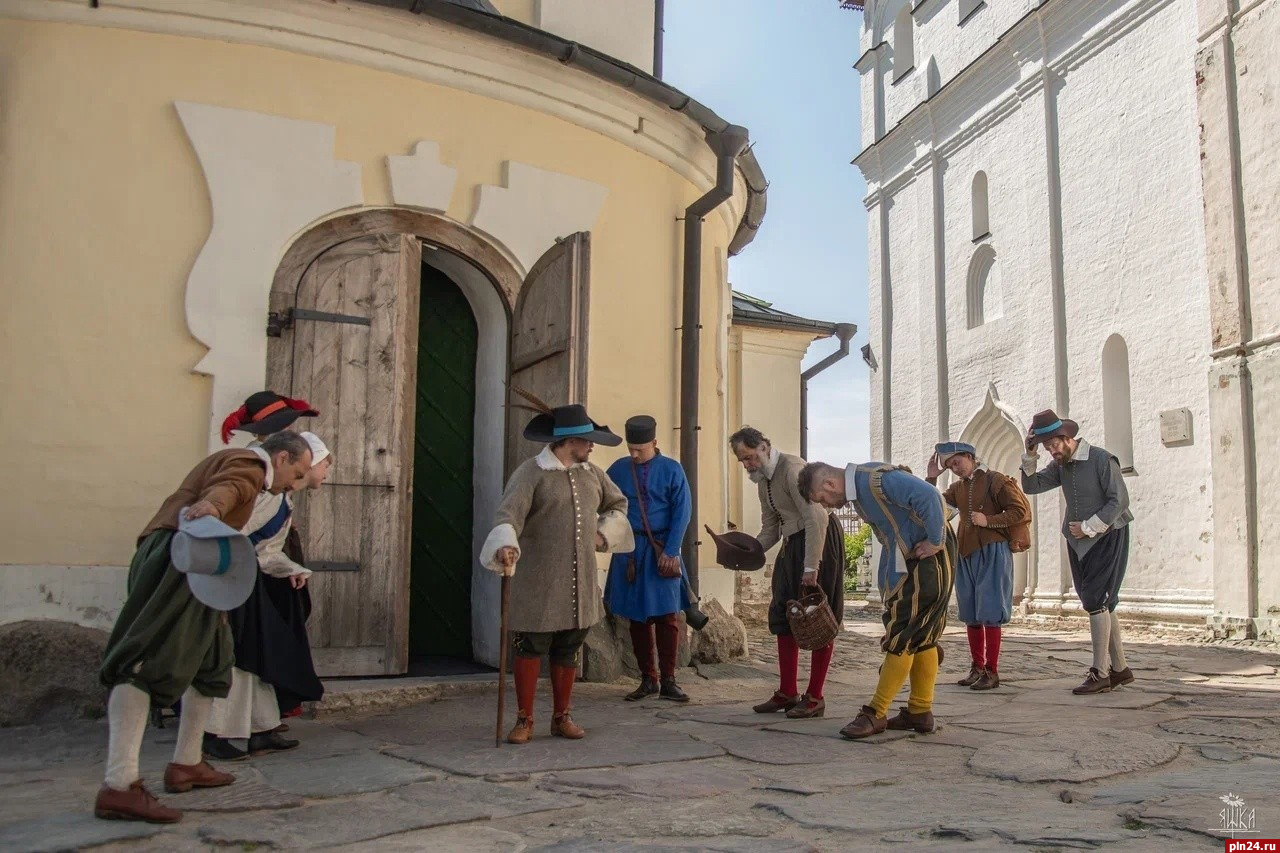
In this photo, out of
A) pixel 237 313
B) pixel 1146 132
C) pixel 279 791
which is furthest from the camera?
pixel 1146 132

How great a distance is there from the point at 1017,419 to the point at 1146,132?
4484 millimetres

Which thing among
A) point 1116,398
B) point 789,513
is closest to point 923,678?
point 789,513

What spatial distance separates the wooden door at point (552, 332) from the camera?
6.58 meters

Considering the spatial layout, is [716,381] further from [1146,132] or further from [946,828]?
[1146,132]

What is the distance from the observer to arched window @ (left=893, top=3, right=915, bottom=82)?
20.7 metres

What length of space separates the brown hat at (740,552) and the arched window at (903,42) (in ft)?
53.5

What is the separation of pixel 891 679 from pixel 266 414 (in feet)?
10.3

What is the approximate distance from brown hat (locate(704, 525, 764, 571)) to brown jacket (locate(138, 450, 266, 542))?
10.2 feet

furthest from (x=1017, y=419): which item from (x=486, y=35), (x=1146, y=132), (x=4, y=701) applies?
(x=4, y=701)

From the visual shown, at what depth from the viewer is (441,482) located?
7.72 meters

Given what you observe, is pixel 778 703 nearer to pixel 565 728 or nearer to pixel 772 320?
pixel 565 728

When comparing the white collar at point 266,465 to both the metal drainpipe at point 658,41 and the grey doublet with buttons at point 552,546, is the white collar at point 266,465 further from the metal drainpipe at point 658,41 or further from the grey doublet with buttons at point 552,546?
the metal drainpipe at point 658,41

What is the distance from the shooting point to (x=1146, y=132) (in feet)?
47.2

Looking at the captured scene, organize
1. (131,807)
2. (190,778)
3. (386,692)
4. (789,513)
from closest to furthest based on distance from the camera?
(131,807)
(190,778)
(386,692)
(789,513)
